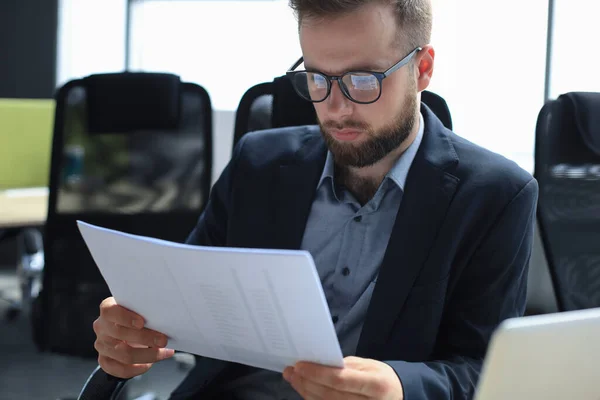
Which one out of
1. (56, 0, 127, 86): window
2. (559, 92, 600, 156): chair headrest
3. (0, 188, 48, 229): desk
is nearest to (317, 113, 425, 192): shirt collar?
(559, 92, 600, 156): chair headrest

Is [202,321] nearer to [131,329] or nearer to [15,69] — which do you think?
[131,329]

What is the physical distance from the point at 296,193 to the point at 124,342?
17.0 inches

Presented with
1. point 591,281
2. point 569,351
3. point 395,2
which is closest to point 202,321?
point 569,351

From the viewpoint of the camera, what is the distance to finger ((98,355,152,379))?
121 centimetres

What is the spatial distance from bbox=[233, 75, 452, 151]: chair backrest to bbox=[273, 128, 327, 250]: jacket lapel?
222 mm

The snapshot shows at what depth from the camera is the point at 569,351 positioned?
Answer: 0.61m

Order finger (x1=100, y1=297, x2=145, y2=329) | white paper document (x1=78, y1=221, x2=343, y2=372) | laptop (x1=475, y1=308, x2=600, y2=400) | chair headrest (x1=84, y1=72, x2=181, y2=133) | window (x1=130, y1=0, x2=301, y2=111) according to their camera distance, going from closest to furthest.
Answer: laptop (x1=475, y1=308, x2=600, y2=400), white paper document (x1=78, y1=221, x2=343, y2=372), finger (x1=100, y1=297, x2=145, y2=329), chair headrest (x1=84, y1=72, x2=181, y2=133), window (x1=130, y1=0, x2=301, y2=111)

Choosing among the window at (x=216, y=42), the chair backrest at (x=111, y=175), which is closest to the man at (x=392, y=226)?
the chair backrest at (x=111, y=175)

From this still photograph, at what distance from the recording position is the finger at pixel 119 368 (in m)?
1.21

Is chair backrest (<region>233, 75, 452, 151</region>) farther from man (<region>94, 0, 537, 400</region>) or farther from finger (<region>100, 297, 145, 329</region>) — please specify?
finger (<region>100, 297, 145, 329</region>)

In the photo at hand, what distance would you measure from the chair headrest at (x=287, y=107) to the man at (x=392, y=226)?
34 centimetres

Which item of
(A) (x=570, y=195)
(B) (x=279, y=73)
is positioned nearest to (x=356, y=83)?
(A) (x=570, y=195)

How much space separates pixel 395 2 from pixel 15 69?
4.58 m

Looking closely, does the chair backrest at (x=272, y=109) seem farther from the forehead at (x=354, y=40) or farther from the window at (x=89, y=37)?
the window at (x=89, y=37)
